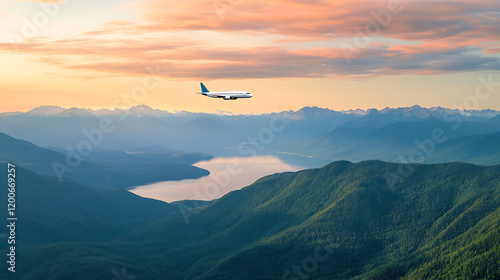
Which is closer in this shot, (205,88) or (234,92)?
(234,92)

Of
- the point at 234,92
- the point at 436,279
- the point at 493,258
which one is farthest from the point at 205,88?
the point at 493,258

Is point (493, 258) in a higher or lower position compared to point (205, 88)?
lower

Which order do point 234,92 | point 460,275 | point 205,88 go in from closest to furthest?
point 234,92 < point 205,88 < point 460,275

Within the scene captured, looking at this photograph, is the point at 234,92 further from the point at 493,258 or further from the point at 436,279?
the point at 493,258

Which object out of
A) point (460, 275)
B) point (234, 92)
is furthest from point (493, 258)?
point (234, 92)

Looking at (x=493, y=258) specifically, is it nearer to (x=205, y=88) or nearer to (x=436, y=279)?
(x=436, y=279)

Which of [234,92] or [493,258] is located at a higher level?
[234,92]

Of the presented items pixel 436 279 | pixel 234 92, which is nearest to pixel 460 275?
pixel 436 279

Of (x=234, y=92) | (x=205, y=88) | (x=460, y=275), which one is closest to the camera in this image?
(x=234, y=92)
